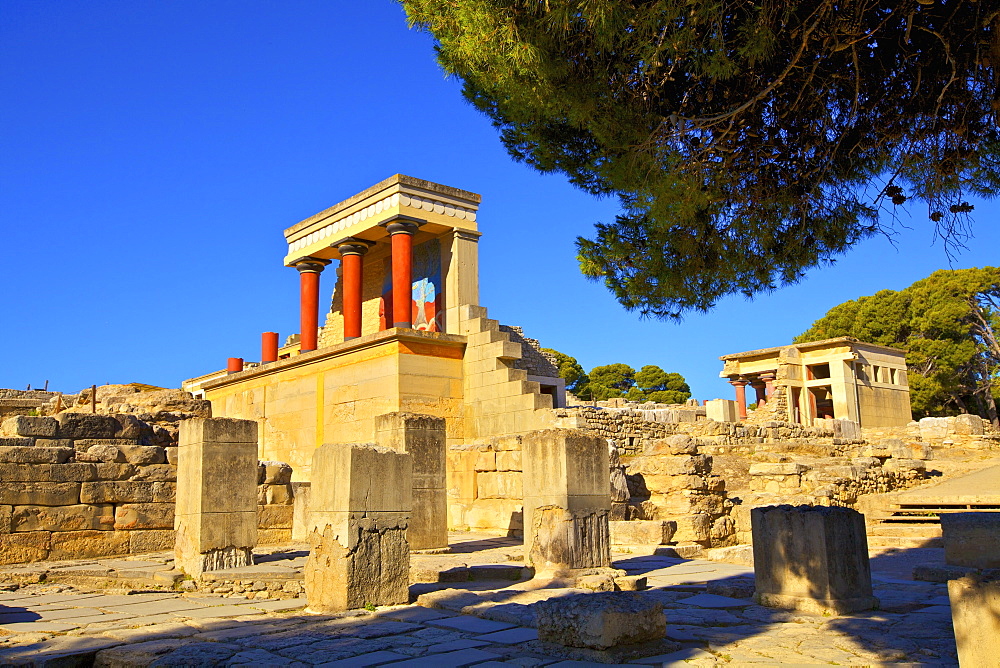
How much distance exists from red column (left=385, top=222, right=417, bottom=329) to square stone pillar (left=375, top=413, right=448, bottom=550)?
7.12 m

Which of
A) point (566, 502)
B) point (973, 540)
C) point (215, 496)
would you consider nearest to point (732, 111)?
point (566, 502)

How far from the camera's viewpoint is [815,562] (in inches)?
254

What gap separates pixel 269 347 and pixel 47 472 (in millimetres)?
11309

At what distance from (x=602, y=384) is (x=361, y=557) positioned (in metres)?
50.2

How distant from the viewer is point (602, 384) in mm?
56156

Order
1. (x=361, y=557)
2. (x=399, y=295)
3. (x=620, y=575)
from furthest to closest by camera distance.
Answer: (x=399, y=295) < (x=620, y=575) < (x=361, y=557)

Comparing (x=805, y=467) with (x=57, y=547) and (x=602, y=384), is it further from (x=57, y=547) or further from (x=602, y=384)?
(x=602, y=384)

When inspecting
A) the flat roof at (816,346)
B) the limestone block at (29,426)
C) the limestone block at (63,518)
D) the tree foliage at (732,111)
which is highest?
the flat roof at (816,346)

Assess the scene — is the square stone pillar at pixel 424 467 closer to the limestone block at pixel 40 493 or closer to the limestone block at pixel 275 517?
the limestone block at pixel 275 517

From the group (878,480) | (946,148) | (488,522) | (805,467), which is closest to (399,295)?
(488,522)

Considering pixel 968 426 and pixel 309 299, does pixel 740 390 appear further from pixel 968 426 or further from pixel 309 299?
pixel 309 299

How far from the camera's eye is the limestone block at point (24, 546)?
10.0 meters

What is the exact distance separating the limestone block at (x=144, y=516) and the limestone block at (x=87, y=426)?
1.50 meters

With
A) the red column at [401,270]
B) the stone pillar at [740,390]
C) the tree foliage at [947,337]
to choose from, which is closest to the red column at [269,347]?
the red column at [401,270]
